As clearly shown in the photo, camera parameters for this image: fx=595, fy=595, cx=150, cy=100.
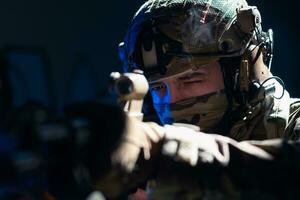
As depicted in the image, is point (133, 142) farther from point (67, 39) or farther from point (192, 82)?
point (67, 39)

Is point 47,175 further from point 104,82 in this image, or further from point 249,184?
point 104,82

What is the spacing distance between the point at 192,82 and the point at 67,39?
1725mm

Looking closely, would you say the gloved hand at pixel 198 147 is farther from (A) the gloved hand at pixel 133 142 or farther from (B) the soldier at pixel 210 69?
(B) the soldier at pixel 210 69

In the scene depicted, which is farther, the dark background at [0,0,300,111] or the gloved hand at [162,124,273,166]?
the dark background at [0,0,300,111]

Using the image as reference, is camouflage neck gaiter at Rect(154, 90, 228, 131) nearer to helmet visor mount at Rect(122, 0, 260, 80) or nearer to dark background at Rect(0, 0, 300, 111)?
helmet visor mount at Rect(122, 0, 260, 80)

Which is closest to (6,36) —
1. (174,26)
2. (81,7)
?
(81,7)

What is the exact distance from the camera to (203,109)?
1.56m

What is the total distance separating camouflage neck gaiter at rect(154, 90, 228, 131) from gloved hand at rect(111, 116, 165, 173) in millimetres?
637

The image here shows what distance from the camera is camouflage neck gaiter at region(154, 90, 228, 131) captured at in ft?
5.13

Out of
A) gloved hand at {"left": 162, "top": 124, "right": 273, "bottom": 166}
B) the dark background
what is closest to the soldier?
gloved hand at {"left": 162, "top": 124, "right": 273, "bottom": 166}

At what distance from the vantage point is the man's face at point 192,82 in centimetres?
157

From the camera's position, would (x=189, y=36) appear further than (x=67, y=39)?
No

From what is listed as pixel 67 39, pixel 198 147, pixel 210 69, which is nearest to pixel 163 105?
pixel 210 69

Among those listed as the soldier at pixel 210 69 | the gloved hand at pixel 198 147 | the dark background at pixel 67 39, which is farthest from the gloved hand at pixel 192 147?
the dark background at pixel 67 39
